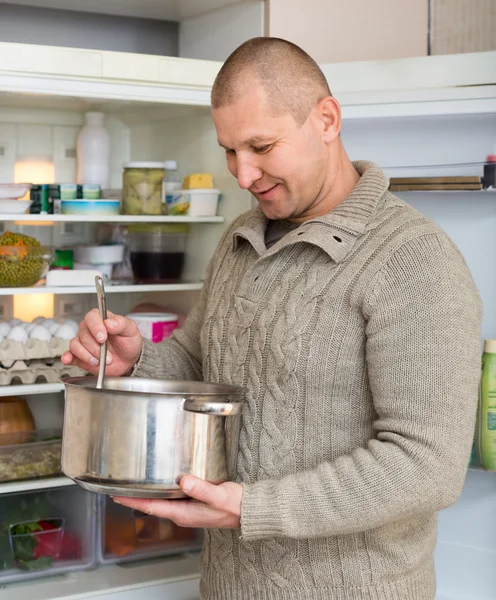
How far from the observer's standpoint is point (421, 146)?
81.4 inches

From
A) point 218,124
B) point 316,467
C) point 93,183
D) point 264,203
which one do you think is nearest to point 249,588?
point 316,467

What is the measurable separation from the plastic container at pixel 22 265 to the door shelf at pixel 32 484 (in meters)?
0.46

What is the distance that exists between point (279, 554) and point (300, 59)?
708mm

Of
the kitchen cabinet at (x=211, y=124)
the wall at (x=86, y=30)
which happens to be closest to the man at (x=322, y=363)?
the kitchen cabinet at (x=211, y=124)

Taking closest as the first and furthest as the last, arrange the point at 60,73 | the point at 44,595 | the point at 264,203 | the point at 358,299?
the point at 358,299, the point at 264,203, the point at 60,73, the point at 44,595

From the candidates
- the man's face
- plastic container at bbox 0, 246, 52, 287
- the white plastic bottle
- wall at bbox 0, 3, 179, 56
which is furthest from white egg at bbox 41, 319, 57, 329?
the man's face

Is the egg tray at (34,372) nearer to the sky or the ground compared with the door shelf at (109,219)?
nearer to the ground

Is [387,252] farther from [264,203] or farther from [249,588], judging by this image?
[249,588]

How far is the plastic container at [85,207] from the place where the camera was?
84.8 inches

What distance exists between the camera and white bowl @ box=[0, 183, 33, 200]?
210 cm

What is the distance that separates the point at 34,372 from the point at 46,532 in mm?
A: 394

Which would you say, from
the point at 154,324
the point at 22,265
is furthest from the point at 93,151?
the point at 154,324

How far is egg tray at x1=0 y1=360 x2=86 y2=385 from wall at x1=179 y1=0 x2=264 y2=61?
895 mm

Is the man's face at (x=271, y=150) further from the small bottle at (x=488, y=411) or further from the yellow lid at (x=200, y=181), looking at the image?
the yellow lid at (x=200, y=181)
